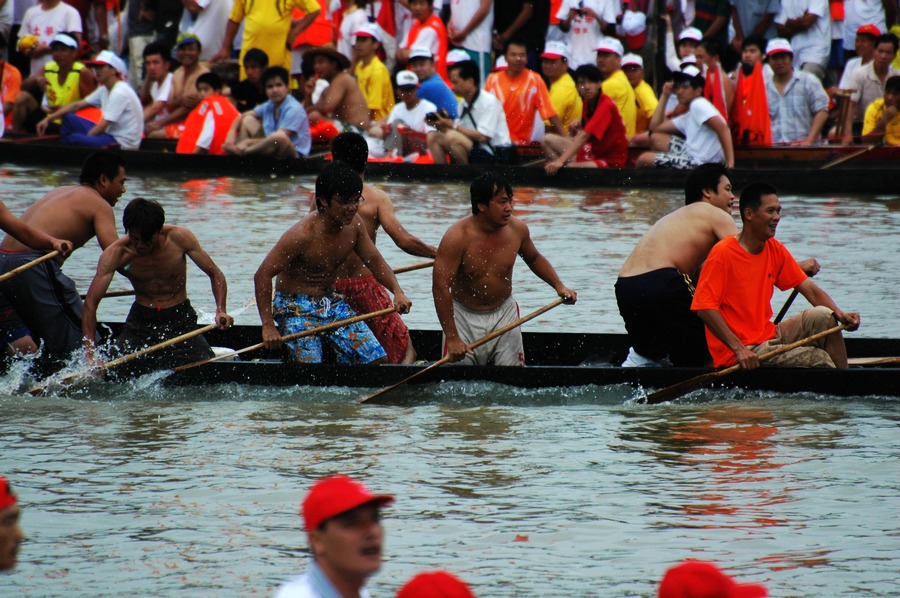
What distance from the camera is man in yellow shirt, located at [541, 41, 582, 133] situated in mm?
16250

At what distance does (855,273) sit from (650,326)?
12.8 feet

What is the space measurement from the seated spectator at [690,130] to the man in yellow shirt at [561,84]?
3.11 ft

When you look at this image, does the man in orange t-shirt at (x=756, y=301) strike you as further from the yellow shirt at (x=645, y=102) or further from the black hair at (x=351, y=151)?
the yellow shirt at (x=645, y=102)

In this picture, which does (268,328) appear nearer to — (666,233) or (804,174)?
(666,233)

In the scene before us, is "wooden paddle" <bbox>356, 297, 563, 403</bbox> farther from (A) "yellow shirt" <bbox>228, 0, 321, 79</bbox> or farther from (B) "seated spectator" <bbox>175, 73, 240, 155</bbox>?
(A) "yellow shirt" <bbox>228, 0, 321, 79</bbox>

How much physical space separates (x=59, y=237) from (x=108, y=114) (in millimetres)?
8439

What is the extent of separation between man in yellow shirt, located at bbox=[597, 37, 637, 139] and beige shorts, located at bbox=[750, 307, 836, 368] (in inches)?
324

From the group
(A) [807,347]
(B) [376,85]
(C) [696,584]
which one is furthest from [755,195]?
(B) [376,85]

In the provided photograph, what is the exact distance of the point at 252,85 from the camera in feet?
55.3

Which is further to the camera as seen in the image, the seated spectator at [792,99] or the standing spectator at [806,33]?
the standing spectator at [806,33]

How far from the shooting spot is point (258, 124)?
16.6 metres

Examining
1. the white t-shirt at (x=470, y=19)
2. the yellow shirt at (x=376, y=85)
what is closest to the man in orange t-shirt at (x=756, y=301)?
the yellow shirt at (x=376, y=85)

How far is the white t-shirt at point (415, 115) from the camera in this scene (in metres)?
15.9

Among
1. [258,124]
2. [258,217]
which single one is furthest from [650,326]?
[258,124]
